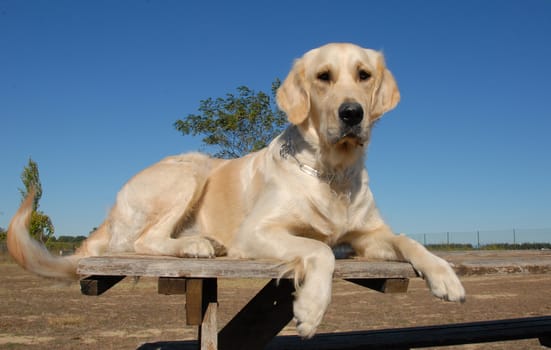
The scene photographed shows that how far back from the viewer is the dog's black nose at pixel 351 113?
9.53 feet

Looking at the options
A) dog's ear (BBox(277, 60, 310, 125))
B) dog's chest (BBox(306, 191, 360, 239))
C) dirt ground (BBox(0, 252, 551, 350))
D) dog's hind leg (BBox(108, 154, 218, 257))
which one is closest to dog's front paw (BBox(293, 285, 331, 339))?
dog's chest (BBox(306, 191, 360, 239))

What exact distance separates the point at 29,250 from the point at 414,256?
7.04 ft

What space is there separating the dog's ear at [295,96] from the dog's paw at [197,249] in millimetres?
948

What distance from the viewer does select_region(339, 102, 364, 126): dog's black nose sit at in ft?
9.53

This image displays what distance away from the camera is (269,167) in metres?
3.50

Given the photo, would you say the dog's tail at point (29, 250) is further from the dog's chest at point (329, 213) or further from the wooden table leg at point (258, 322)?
the dog's chest at point (329, 213)

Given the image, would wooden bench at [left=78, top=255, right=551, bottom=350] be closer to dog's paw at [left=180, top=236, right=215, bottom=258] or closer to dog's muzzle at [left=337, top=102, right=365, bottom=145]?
dog's paw at [left=180, top=236, right=215, bottom=258]

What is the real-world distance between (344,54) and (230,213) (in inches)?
55.4

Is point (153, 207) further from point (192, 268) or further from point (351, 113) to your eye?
point (351, 113)

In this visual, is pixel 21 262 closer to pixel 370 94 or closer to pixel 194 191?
pixel 194 191

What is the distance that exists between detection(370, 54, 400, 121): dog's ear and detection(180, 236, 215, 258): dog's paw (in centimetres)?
137

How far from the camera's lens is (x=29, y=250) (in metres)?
2.94

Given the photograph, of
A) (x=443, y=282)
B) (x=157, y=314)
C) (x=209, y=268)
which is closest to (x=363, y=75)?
(x=443, y=282)

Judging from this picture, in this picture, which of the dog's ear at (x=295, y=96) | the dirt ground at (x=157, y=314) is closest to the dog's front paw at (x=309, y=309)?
the dog's ear at (x=295, y=96)
